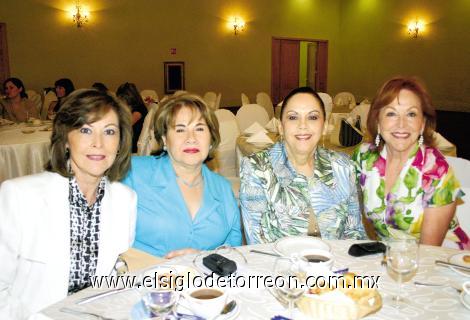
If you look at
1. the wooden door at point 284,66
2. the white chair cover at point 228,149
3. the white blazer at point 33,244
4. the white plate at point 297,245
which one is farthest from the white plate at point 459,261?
the wooden door at point 284,66

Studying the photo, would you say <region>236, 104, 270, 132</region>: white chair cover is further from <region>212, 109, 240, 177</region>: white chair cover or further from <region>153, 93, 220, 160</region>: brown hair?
<region>153, 93, 220, 160</region>: brown hair

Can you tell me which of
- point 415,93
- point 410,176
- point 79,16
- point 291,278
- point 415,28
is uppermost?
point 415,28

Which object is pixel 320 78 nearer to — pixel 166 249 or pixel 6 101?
pixel 6 101

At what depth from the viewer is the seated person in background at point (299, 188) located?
6.88 ft

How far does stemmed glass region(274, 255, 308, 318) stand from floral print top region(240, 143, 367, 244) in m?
0.85

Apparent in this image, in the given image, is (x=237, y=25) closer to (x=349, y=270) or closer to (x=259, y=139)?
(x=259, y=139)

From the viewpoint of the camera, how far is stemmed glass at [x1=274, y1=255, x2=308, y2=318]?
112cm

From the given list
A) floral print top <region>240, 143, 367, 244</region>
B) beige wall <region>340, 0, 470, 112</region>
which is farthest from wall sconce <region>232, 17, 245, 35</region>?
floral print top <region>240, 143, 367, 244</region>

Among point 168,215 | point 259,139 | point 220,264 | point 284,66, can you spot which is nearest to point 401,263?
point 220,264

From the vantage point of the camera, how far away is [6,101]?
671 cm

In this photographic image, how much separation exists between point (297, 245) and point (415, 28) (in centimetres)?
1231

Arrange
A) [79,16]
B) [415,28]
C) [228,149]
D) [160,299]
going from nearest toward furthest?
[160,299], [228,149], [79,16], [415,28]

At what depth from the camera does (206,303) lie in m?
1.12

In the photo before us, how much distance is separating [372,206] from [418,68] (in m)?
11.3
